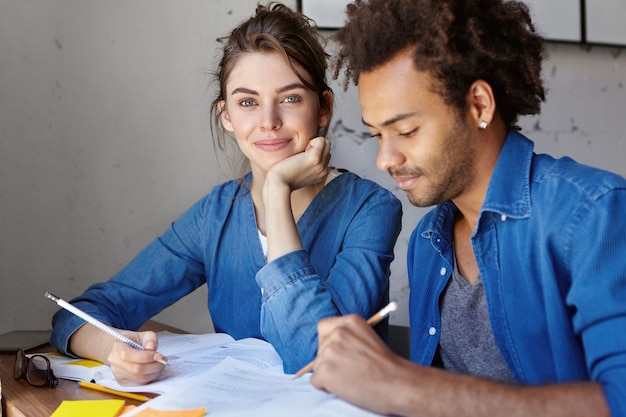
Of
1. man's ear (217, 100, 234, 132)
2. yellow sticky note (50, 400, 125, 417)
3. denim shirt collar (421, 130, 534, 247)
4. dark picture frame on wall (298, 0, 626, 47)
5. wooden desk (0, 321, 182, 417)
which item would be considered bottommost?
wooden desk (0, 321, 182, 417)

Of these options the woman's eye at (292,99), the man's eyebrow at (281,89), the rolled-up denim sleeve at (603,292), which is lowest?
the rolled-up denim sleeve at (603,292)

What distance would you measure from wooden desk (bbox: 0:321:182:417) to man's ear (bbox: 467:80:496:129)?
0.64 metres

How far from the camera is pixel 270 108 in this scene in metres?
1.36

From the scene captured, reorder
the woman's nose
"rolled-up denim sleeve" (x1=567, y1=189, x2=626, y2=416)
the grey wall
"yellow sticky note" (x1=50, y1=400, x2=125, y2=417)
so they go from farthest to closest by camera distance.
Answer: the grey wall < the woman's nose < "yellow sticky note" (x1=50, y1=400, x2=125, y2=417) < "rolled-up denim sleeve" (x1=567, y1=189, x2=626, y2=416)

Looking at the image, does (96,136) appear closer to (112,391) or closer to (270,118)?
(270,118)

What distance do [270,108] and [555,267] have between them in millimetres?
638

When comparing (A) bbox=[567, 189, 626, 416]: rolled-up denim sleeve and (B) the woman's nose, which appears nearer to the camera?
(A) bbox=[567, 189, 626, 416]: rolled-up denim sleeve

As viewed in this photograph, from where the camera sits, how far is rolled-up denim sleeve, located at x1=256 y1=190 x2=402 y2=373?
3.57 feet

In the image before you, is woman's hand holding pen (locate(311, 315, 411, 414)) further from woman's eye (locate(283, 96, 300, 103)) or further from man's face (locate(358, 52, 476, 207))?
woman's eye (locate(283, 96, 300, 103))

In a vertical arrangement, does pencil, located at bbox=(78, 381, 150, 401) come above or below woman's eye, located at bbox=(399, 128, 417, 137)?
below

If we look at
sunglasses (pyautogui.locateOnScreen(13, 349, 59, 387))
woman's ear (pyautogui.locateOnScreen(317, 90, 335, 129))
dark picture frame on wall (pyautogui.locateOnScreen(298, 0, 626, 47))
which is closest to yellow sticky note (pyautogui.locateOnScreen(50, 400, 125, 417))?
sunglasses (pyautogui.locateOnScreen(13, 349, 59, 387))

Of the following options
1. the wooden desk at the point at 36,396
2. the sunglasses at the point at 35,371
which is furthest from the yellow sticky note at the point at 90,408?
the sunglasses at the point at 35,371

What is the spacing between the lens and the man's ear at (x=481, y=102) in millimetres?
1040

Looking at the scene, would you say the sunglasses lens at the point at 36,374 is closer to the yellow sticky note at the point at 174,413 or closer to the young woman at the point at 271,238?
the young woman at the point at 271,238
